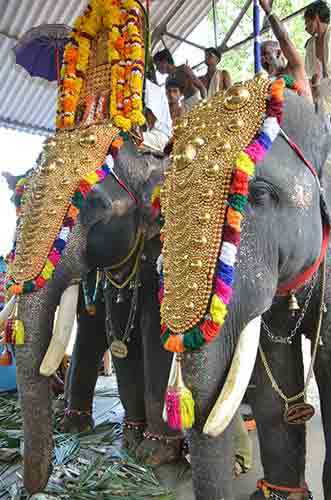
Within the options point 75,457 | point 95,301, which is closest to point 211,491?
point 75,457

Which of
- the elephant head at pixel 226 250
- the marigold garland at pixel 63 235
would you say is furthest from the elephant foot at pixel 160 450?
the elephant head at pixel 226 250

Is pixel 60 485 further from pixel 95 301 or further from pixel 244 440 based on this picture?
pixel 95 301

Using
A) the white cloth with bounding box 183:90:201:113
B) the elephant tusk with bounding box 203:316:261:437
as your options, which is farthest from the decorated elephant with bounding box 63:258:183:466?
the white cloth with bounding box 183:90:201:113

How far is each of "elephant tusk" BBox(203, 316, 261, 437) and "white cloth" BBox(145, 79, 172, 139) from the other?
2131mm

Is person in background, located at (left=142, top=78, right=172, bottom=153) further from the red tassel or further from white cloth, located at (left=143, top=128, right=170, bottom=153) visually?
the red tassel

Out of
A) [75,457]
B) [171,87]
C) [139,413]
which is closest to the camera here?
[75,457]

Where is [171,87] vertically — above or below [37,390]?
above

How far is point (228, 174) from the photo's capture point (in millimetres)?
1279

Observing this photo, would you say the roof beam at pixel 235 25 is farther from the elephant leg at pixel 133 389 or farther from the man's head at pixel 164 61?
the elephant leg at pixel 133 389

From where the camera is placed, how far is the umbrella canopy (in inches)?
152

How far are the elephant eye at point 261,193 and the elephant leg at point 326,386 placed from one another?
0.55 meters

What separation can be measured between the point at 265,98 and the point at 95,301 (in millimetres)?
1885

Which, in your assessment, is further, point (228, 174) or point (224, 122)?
point (224, 122)

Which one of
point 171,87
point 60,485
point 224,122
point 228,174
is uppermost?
point 171,87
